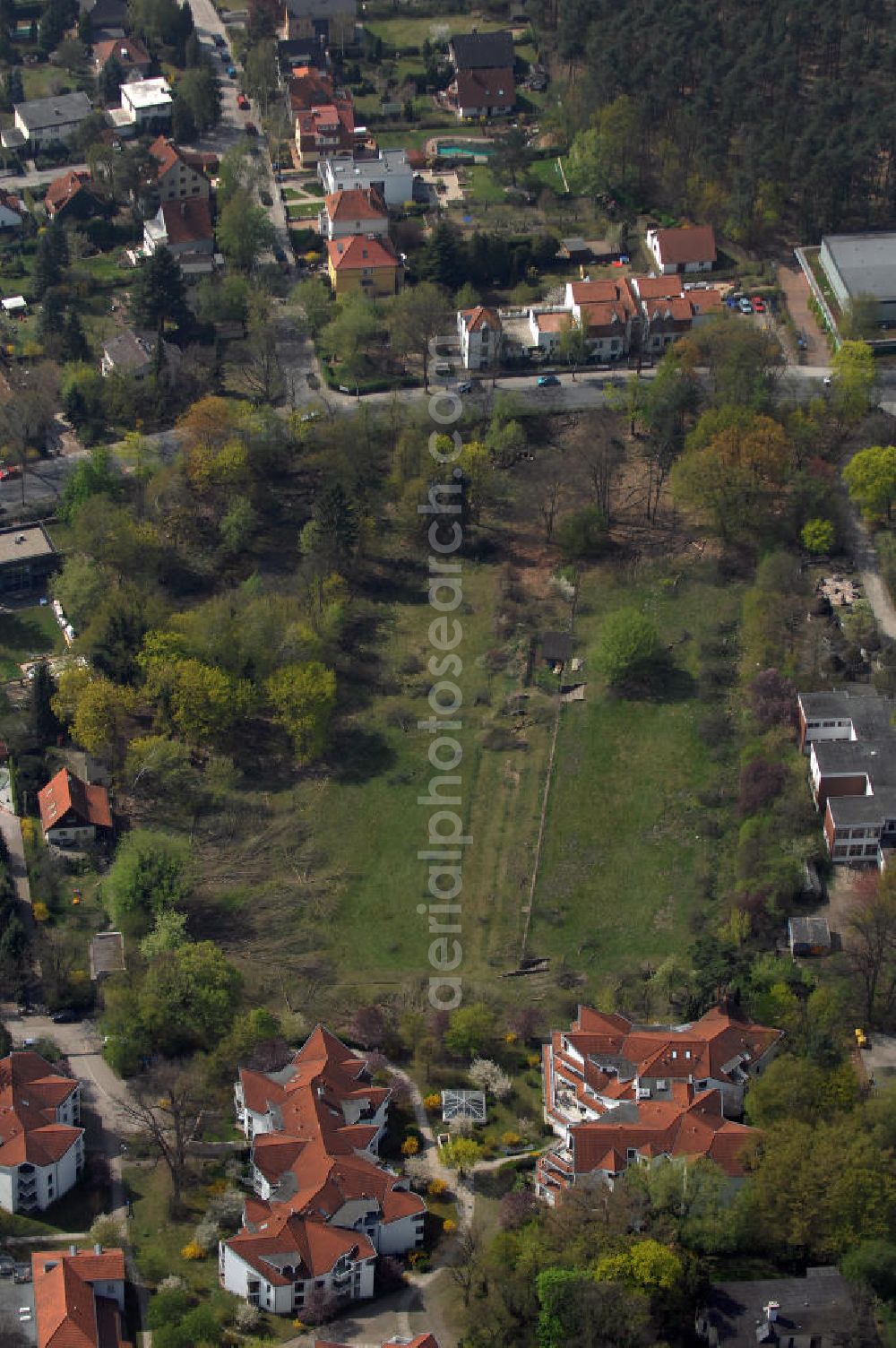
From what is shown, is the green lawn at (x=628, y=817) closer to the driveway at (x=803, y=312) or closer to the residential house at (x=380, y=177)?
the driveway at (x=803, y=312)

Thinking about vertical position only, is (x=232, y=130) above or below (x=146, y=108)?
below

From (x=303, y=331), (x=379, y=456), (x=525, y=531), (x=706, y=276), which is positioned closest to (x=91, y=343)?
(x=303, y=331)

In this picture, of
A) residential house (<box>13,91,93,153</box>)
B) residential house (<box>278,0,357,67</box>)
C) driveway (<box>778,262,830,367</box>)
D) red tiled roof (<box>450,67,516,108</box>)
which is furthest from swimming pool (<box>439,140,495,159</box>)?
driveway (<box>778,262,830,367</box>)

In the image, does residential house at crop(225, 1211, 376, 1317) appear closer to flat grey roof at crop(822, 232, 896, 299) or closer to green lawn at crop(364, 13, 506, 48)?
flat grey roof at crop(822, 232, 896, 299)

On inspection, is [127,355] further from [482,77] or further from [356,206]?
[482,77]

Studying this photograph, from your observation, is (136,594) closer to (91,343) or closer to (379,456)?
(379,456)

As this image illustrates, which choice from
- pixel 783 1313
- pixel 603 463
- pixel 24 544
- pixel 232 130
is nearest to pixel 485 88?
pixel 232 130

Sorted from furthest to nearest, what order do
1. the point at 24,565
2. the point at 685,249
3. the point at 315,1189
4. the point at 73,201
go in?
1. the point at 73,201
2. the point at 685,249
3. the point at 24,565
4. the point at 315,1189
